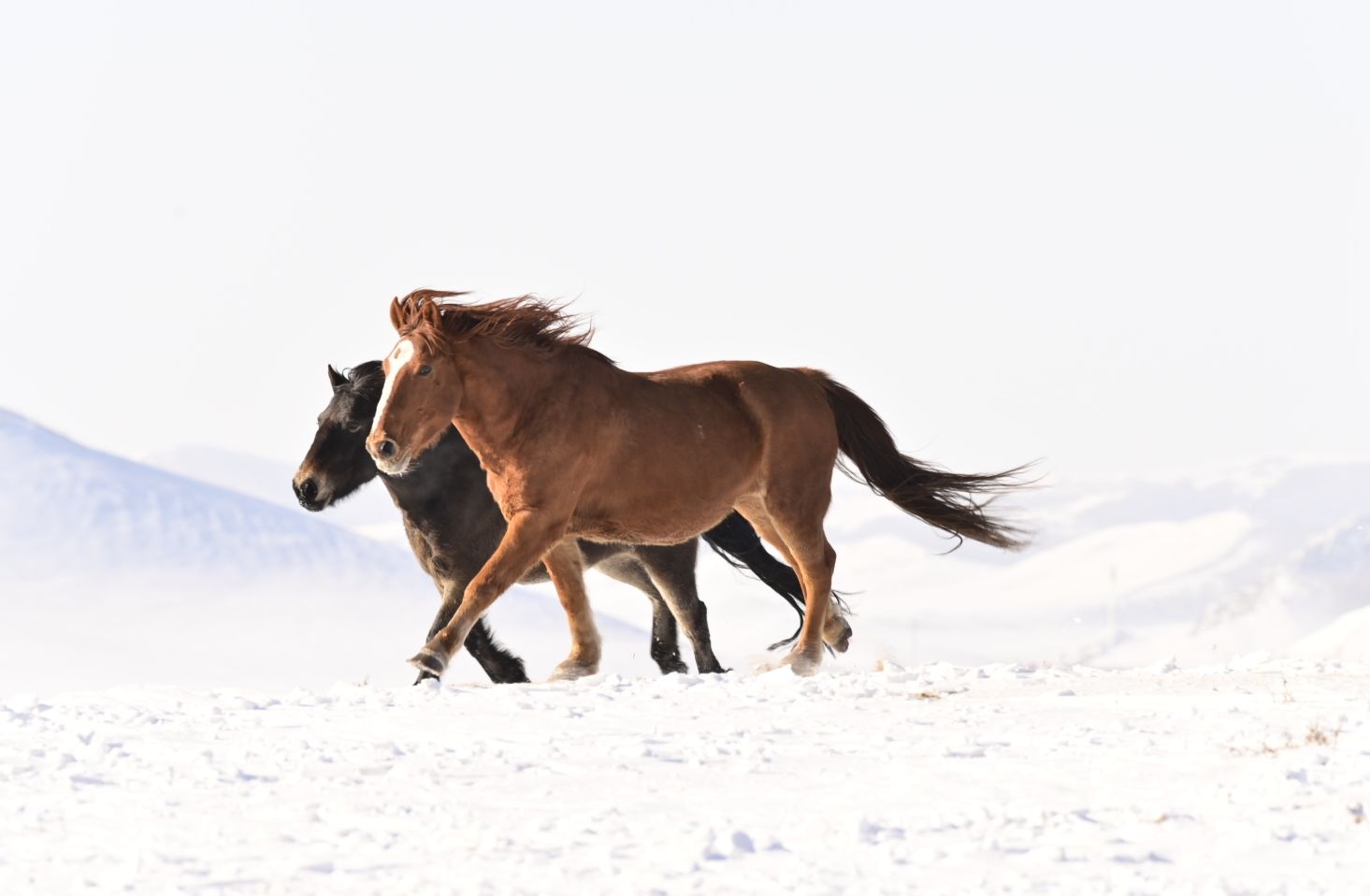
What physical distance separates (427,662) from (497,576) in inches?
20.0

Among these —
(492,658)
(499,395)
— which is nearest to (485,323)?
(499,395)

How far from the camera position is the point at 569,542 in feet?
30.1

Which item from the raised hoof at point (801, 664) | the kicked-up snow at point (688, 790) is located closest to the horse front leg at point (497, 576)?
the kicked-up snow at point (688, 790)

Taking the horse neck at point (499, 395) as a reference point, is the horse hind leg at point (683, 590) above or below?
below

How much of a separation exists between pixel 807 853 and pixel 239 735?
9.28 ft

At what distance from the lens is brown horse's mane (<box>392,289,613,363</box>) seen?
837 cm

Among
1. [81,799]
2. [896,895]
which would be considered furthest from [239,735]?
[896,895]

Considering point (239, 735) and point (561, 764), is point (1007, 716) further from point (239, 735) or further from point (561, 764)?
point (239, 735)

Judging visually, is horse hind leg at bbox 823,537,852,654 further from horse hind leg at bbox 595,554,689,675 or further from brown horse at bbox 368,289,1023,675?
horse hind leg at bbox 595,554,689,675

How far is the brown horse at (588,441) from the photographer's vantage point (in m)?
8.23

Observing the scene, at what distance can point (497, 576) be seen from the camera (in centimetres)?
821

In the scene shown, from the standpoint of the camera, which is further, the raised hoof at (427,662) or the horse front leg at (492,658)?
the horse front leg at (492,658)

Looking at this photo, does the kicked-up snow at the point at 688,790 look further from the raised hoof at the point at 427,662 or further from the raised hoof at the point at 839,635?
the raised hoof at the point at 839,635

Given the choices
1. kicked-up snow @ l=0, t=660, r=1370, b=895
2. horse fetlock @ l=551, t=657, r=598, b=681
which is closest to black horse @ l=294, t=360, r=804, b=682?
horse fetlock @ l=551, t=657, r=598, b=681
